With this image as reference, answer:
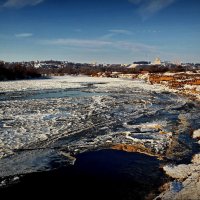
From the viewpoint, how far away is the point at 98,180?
851 centimetres

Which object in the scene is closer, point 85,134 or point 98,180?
point 98,180

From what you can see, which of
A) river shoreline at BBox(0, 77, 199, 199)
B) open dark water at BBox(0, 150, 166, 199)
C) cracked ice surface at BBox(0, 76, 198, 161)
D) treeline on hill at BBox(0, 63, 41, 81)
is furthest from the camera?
treeline on hill at BBox(0, 63, 41, 81)

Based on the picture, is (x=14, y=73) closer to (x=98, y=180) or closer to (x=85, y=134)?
(x=85, y=134)

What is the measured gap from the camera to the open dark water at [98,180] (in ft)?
25.0

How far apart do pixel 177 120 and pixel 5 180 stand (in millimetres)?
11773

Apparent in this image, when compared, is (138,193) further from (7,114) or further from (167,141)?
(7,114)

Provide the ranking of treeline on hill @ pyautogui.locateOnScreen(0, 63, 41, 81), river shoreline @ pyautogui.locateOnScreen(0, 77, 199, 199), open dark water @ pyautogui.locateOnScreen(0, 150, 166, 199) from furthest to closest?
1. treeline on hill @ pyautogui.locateOnScreen(0, 63, 41, 81)
2. river shoreline @ pyautogui.locateOnScreen(0, 77, 199, 199)
3. open dark water @ pyautogui.locateOnScreen(0, 150, 166, 199)

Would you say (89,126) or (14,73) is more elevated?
(89,126)

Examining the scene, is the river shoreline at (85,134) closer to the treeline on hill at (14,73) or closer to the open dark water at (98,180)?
the open dark water at (98,180)

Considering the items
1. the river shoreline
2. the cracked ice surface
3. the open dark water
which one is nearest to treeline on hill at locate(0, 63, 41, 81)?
the cracked ice surface

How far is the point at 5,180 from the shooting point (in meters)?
8.30

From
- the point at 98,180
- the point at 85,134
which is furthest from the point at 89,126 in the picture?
the point at 98,180

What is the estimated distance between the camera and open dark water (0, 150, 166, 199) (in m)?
7.62

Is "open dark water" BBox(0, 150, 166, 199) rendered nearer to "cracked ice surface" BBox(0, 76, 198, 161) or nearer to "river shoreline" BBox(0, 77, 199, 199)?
"river shoreline" BBox(0, 77, 199, 199)
